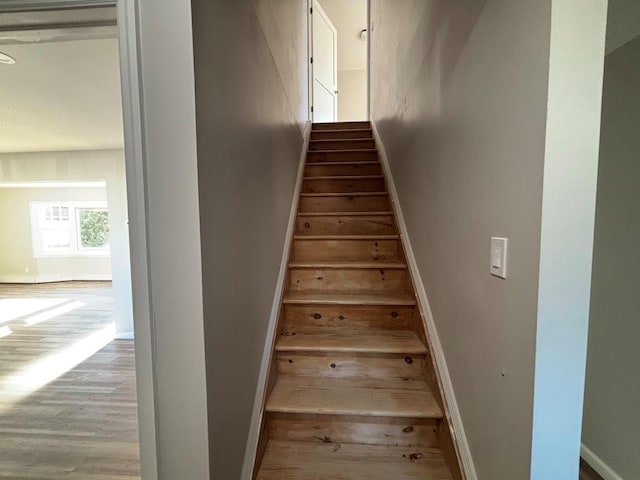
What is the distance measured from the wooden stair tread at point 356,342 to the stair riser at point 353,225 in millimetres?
900

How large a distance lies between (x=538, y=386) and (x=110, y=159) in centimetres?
462

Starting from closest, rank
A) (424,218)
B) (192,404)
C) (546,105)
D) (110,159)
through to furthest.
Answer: (546,105), (192,404), (424,218), (110,159)

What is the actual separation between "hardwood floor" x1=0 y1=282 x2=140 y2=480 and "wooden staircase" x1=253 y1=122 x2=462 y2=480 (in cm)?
114

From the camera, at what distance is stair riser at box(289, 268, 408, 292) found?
1.97m

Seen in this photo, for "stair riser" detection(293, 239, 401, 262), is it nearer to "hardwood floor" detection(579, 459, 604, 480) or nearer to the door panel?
"hardwood floor" detection(579, 459, 604, 480)

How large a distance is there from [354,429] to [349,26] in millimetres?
5778

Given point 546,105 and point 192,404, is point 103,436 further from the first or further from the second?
point 546,105

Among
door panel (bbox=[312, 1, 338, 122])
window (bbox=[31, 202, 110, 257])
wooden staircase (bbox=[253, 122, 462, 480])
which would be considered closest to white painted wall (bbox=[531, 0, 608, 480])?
wooden staircase (bbox=[253, 122, 462, 480])

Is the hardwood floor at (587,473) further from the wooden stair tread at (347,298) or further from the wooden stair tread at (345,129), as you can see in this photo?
the wooden stair tread at (345,129)

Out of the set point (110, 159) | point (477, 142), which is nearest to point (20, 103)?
point (110, 159)

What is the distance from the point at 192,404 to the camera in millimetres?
798

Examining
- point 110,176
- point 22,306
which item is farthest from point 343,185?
point 22,306

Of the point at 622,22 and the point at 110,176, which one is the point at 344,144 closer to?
the point at 622,22

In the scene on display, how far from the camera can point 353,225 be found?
7.87ft
